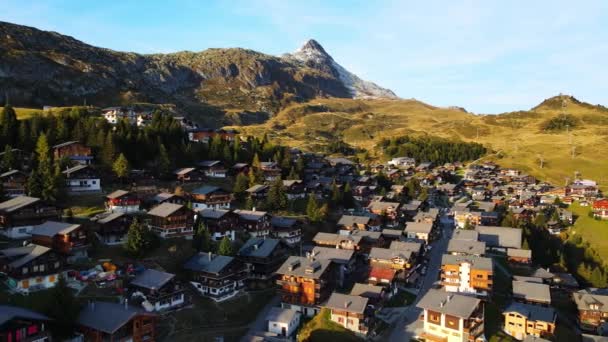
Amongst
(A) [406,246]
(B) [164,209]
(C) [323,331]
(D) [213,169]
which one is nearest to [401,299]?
(A) [406,246]

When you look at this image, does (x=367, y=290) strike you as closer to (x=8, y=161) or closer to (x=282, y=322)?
(x=282, y=322)

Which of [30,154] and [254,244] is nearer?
[254,244]

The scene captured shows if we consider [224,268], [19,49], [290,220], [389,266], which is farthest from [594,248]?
[19,49]

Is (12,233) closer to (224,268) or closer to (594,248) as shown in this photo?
(224,268)

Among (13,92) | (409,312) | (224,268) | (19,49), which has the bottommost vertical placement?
(409,312)

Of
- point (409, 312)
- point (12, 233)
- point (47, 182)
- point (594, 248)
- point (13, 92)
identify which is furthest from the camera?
point (13, 92)
